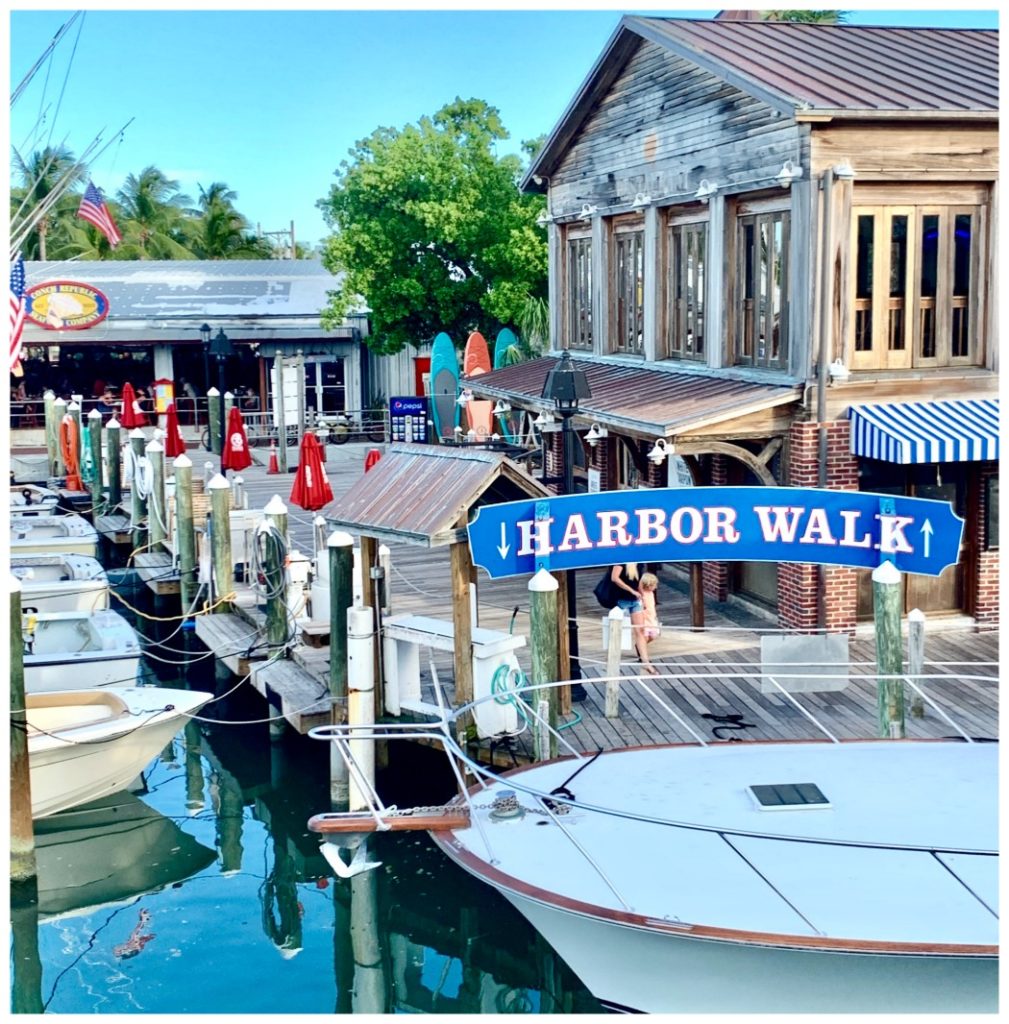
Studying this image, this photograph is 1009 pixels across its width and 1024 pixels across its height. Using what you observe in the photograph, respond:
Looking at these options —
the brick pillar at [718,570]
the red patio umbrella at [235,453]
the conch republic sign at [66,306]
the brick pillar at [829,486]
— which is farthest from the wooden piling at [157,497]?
the conch republic sign at [66,306]

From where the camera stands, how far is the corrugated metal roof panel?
16188 mm

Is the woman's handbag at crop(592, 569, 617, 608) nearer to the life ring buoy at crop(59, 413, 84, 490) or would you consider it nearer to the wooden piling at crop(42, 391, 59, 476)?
the life ring buoy at crop(59, 413, 84, 490)

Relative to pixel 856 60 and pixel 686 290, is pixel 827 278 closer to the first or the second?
pixel 686 290

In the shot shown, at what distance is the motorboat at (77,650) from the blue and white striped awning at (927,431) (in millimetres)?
8986

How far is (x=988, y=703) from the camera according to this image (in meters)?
14.1

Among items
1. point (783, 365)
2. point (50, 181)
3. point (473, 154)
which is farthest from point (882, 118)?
point (50, 181)

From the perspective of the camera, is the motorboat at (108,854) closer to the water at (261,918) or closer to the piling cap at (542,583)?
the water at (261,918)

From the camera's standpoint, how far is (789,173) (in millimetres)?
16016

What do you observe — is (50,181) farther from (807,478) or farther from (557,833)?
(557,833)

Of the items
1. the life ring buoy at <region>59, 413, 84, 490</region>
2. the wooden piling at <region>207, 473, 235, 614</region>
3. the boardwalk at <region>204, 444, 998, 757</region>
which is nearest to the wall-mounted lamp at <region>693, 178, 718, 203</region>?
the boardwalk at <region>204, 444, 998, 757</region>

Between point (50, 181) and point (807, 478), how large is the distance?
181 ft

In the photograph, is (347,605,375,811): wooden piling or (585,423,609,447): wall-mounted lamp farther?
(585,423,609,447): wall-mounted lamp

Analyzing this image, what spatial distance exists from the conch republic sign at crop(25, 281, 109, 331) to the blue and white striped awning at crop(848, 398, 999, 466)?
2626cm

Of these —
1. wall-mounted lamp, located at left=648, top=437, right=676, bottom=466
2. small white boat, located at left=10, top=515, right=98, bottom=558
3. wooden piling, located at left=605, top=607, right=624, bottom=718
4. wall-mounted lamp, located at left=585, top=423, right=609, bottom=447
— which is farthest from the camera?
small white boat, located at left=10, top=515, right=98, bottom=558
